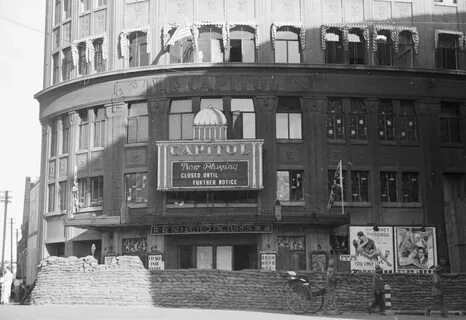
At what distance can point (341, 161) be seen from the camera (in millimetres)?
38562

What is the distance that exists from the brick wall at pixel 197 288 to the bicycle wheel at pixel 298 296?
43.8 inches

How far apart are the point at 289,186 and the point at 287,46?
7.97 meters

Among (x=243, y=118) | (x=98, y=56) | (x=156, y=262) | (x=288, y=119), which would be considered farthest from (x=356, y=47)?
(x=156, y=262)

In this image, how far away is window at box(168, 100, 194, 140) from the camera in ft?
129

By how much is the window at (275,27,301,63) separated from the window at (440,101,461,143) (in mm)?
9095

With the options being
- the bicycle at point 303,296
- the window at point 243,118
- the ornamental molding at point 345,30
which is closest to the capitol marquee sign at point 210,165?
the window at point 243,118

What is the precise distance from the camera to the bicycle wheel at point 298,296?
2405 cm

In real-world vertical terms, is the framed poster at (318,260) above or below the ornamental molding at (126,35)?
below

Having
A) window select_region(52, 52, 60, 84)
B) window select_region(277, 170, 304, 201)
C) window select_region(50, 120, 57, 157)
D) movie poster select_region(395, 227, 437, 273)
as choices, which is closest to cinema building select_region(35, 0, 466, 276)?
window select_region(277, 170, 304, 201)

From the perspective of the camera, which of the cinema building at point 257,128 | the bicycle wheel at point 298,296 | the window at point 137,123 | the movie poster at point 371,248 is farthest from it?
the window at point 137,123

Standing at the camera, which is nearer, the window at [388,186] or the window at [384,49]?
the window at [388,186]

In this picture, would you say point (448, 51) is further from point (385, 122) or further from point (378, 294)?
point (378, 294)

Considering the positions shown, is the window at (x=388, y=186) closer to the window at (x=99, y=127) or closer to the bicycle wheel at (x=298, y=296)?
the window at (x=99, y=127)

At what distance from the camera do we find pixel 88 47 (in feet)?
137
